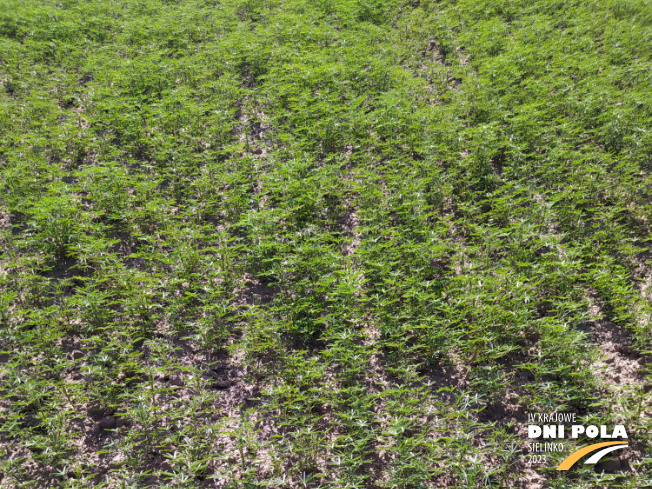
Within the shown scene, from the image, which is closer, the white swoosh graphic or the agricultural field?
the white swoosh graphic

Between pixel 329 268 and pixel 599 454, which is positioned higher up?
pixel 329 268

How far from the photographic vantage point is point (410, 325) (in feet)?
16.8

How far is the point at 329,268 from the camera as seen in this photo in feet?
19.3

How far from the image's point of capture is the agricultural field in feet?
14.0

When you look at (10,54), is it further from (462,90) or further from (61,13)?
(462,90)

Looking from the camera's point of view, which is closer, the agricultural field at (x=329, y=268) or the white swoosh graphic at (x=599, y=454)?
the white swoosh graphic at (x=599, y=454)

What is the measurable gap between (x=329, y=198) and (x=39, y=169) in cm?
545

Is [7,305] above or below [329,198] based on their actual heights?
below

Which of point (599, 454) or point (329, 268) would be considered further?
point (329, 268)

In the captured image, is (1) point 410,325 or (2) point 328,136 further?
(2) point 328,136

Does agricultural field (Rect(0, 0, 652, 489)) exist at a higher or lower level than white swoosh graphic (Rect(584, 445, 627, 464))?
higher

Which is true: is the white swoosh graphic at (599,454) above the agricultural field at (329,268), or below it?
below

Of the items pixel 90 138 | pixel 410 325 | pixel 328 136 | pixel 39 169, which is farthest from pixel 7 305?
pixel 328 136

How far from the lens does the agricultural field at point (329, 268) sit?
428cm
